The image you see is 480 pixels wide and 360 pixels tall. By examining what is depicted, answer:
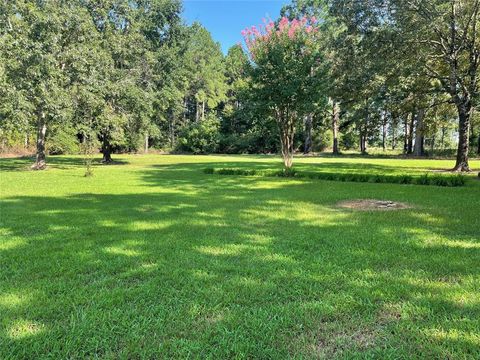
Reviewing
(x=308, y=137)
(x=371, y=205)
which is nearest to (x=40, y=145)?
(x=371, y=205)

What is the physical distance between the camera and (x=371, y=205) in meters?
7.63

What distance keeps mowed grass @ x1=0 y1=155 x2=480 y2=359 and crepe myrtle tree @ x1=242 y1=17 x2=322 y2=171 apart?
7686 mm

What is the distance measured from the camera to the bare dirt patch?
23.9 feet

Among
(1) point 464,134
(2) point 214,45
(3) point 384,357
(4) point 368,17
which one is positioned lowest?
(3) point 384,357

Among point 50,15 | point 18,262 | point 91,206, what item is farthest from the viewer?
point 50,15

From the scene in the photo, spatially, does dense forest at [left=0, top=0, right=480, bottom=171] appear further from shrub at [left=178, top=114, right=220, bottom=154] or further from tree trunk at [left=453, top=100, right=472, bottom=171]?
shrub at [left=178, top=114, right=220, bottom=154]

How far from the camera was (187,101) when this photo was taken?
52.0m

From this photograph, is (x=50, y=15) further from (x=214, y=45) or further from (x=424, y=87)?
(x=214, y=45)

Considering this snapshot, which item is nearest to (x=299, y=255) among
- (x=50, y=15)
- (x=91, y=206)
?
(x=91, y=206)

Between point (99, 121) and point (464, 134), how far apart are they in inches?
698

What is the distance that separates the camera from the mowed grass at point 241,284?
7.58 feet

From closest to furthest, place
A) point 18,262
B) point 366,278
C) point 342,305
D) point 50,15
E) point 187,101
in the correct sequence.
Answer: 1. point 342,305
2. point 366,278
3. point 18,262
4. point 50,15
5. point 187,101

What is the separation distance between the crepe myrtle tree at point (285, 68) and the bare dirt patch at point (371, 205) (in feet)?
20.4

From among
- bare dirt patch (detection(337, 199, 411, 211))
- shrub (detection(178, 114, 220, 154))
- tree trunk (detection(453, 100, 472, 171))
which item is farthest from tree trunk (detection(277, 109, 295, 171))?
shrub (detection(178, 114, 220, 154))
